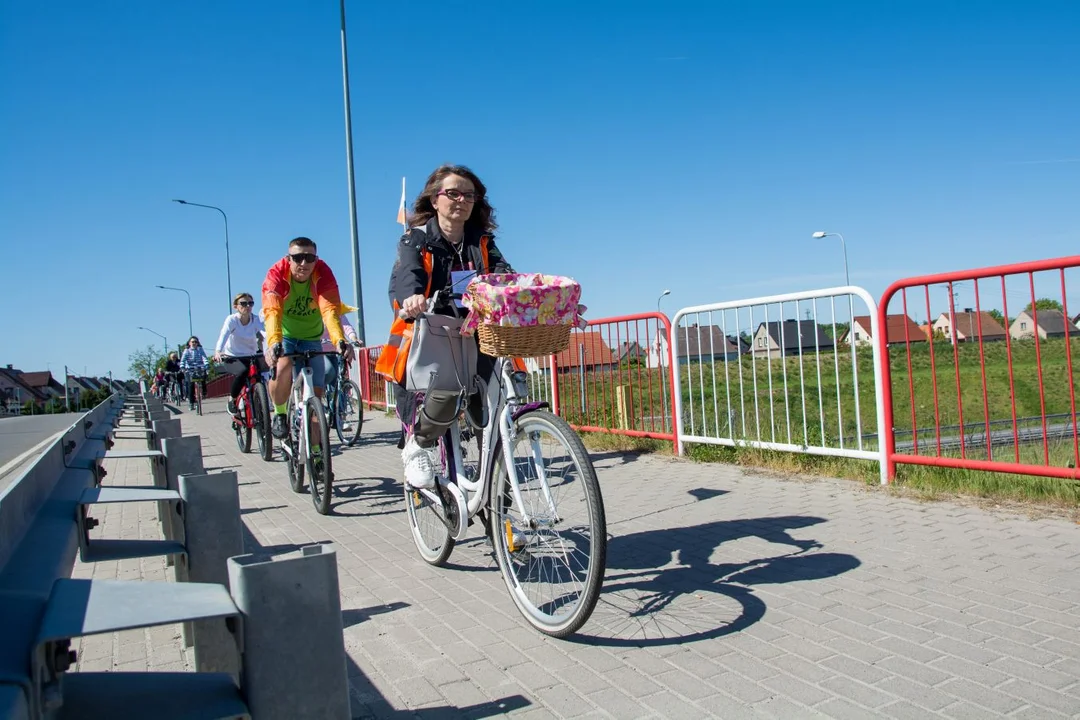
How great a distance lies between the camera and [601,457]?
27.0ft

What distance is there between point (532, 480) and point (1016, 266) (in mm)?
3419

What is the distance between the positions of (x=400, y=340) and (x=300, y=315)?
A: 317 centimetres

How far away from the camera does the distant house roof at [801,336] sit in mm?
6418

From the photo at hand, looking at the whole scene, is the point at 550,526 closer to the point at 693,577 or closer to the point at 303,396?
the point at 693,577

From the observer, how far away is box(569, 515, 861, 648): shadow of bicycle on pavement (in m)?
3.29

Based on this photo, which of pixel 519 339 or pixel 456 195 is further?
pixel 456 195

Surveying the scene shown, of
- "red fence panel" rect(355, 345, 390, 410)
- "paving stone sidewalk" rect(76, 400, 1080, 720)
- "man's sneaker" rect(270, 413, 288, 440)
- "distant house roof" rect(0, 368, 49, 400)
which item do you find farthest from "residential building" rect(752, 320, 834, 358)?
"distant house roof" rect(0, 368, 49, 400)

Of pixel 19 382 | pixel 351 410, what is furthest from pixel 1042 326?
pixel 19 382

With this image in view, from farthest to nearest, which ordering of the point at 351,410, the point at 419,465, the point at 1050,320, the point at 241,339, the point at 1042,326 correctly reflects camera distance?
the point at 351,410, the point at 241,339, the point at 1050,320, the point at 1042,326, the point at 419,465

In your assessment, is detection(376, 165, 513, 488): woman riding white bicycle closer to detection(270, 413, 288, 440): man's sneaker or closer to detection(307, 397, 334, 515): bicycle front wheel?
detection(307, 397, 334, 515): bicycle front wheel

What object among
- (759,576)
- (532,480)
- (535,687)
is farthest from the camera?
(759,576)

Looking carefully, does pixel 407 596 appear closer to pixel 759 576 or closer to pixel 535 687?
pixel 535 687

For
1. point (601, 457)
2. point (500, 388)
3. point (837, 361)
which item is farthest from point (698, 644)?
point (601, 457)

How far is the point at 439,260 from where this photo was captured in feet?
13.6
